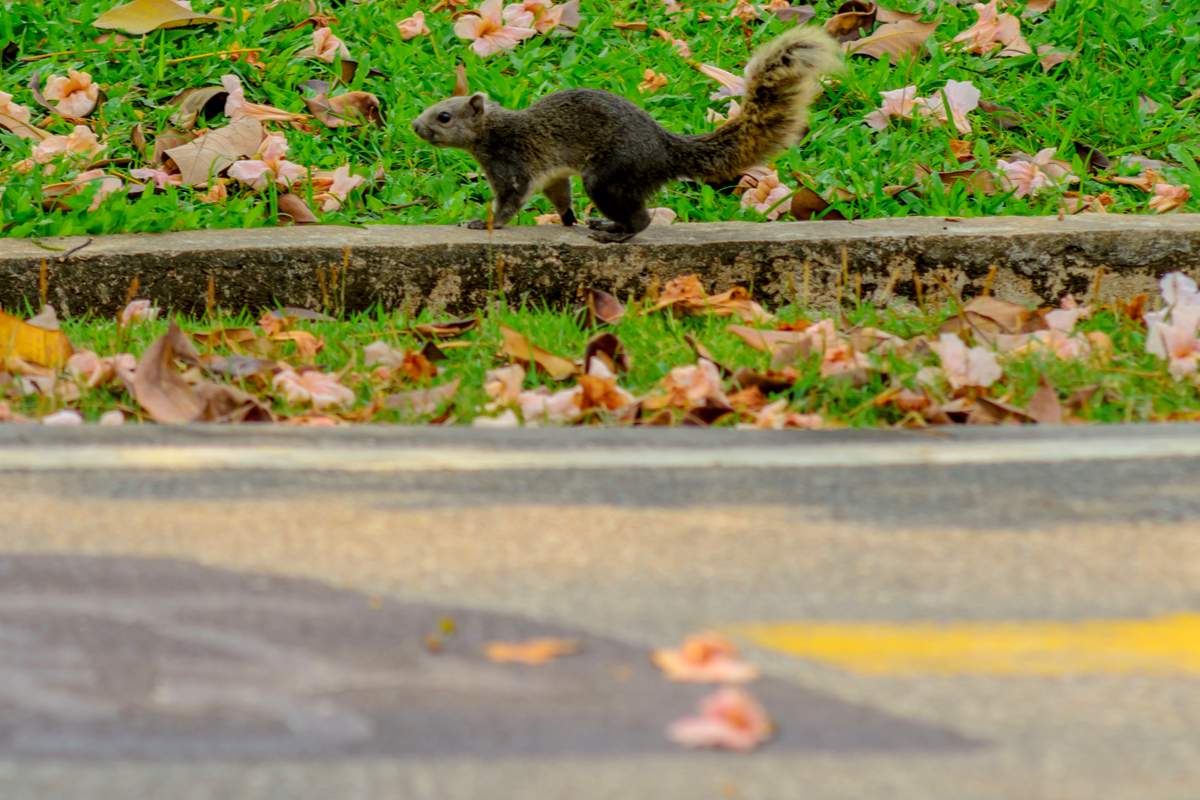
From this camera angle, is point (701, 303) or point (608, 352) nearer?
point (608, 352)

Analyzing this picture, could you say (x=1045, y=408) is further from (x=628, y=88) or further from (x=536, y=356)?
(x=628, y=88)

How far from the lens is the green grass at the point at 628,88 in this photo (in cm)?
544

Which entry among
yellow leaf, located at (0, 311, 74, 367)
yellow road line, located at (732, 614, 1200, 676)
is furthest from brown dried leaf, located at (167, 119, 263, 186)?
yellow road line, located at (732, 614, 1200, 676)

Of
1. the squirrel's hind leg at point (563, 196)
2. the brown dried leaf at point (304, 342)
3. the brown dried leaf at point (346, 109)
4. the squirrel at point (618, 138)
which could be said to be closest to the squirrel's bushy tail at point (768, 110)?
the squirrel at point (618, 138)

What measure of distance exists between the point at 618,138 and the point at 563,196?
19.1 inches

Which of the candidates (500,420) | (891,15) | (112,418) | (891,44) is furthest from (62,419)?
(891,15)

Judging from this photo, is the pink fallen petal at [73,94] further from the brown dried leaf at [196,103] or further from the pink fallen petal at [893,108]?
the pink fallen petal at [893,108]

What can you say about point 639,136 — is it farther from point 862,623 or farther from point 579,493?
point 862,623

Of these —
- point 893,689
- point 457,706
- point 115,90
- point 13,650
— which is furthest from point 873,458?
point 115,90

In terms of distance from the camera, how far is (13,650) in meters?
2.23

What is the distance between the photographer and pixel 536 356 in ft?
13.2

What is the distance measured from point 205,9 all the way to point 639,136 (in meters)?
2.35

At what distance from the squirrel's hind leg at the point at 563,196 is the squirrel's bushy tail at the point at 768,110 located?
1.55 ft

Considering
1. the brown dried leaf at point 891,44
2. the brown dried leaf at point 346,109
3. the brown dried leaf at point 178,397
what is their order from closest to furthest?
the brown dried leaf at point 178,397 < the brown dried leaf at point 346,109 < the brown dried leaf at point 891,44
